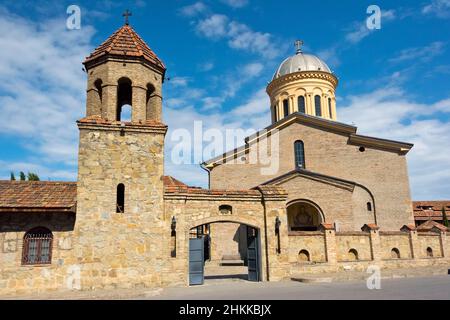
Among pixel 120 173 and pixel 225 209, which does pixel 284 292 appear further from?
pixel 120 173

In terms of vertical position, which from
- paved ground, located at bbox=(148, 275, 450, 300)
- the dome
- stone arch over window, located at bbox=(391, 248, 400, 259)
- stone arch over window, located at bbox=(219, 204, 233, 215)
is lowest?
paved ground, located at bbox=(148, 275, 450, 300)

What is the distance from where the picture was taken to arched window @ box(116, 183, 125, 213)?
12.3m

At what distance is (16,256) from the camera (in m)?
11.0

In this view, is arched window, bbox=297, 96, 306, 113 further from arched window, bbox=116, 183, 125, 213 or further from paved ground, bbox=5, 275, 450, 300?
arched window, bbox=116, 183, 125, 213

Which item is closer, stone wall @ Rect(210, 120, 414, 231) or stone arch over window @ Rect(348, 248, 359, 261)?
stone arch over window @ Rect(348, 248, 359, 261)

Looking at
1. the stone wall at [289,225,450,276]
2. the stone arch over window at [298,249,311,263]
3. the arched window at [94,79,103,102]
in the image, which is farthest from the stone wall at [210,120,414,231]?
the arched window at [94,79,103,102]

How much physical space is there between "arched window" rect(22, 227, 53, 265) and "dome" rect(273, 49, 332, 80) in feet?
77.6

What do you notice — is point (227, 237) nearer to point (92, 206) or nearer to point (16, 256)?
point (92, 206)

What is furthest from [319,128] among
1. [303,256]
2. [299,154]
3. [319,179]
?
[303,256]

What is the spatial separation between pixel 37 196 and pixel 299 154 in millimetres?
16228

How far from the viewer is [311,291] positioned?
1062cm

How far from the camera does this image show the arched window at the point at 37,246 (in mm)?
11148
